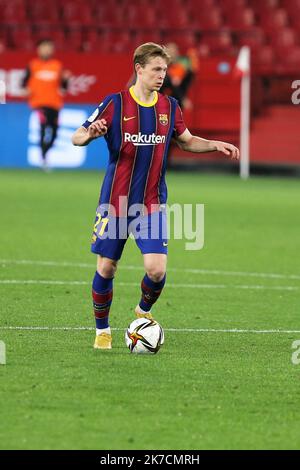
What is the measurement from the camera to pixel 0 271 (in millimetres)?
11789

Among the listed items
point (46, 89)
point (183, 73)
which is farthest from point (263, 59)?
point (46, 89)

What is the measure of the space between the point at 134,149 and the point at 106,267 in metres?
0.78

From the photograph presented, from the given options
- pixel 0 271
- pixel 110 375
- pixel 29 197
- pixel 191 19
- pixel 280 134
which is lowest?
pixel 110 375

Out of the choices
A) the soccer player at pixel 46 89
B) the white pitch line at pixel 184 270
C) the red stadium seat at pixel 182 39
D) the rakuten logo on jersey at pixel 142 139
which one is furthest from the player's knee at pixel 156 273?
the red stadium seat at pixel 182 39

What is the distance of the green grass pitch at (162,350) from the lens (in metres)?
5.90

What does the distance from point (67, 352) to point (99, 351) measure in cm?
21

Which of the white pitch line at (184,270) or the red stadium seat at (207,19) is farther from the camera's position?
the red stadium seat at (207,19)

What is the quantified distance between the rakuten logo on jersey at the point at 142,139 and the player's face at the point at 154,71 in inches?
A: 13.2

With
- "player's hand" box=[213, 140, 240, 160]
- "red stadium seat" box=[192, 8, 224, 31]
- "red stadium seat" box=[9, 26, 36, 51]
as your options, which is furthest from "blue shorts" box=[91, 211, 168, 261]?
"red stadium seat" box=[192, 8, 224, 31]

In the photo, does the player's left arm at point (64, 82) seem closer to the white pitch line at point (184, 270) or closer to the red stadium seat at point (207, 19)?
the red stadium seat at point (207, 19)

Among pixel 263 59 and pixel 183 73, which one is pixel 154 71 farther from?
pixel 263 59

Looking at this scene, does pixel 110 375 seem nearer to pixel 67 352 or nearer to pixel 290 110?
pixel 67 352

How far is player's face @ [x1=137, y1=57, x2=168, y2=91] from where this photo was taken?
7.79 m

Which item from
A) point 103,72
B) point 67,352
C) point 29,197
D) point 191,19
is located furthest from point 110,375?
point 191,19
